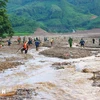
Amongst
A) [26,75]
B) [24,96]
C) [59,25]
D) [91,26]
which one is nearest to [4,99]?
[24,96]

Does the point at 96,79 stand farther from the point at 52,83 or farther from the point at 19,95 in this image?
the point at 19,95

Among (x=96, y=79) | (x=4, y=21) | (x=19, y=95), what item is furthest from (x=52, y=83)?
(x=4, y=21)

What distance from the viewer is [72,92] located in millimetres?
16594

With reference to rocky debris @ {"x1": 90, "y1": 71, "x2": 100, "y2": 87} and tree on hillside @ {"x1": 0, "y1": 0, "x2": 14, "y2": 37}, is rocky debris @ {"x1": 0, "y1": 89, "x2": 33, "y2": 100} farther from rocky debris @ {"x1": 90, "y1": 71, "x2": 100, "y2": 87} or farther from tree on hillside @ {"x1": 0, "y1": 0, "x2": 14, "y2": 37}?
tree on hillside @ {"x1": 0, "y1": 0, "x2": 14, "y2": 37}

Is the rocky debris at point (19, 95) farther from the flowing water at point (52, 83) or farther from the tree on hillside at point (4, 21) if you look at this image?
the tree on hillside at point (4, 21)

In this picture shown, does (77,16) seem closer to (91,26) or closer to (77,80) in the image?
(91,26)

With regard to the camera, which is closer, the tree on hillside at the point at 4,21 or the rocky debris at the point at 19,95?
the rocky debris at the point at 19,95

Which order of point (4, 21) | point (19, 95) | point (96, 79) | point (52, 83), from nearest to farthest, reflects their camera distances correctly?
point (19, 95) < point (52, 83) < point (96, 79) < point (4, 21)

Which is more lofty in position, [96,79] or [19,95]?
[96,79]

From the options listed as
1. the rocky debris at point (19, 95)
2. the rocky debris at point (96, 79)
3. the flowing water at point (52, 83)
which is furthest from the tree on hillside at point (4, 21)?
the rocky debris at point (19, 95)

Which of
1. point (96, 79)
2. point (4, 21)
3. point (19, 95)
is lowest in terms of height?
point (19, 95)

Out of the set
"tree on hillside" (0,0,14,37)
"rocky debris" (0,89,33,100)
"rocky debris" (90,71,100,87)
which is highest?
"tree on hillside" (0,0,14,37)

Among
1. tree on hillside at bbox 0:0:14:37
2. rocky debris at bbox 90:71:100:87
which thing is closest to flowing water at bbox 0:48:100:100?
rocky debris at bbox 90:71:100:87

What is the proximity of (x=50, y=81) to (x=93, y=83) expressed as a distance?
3149 millimetres
